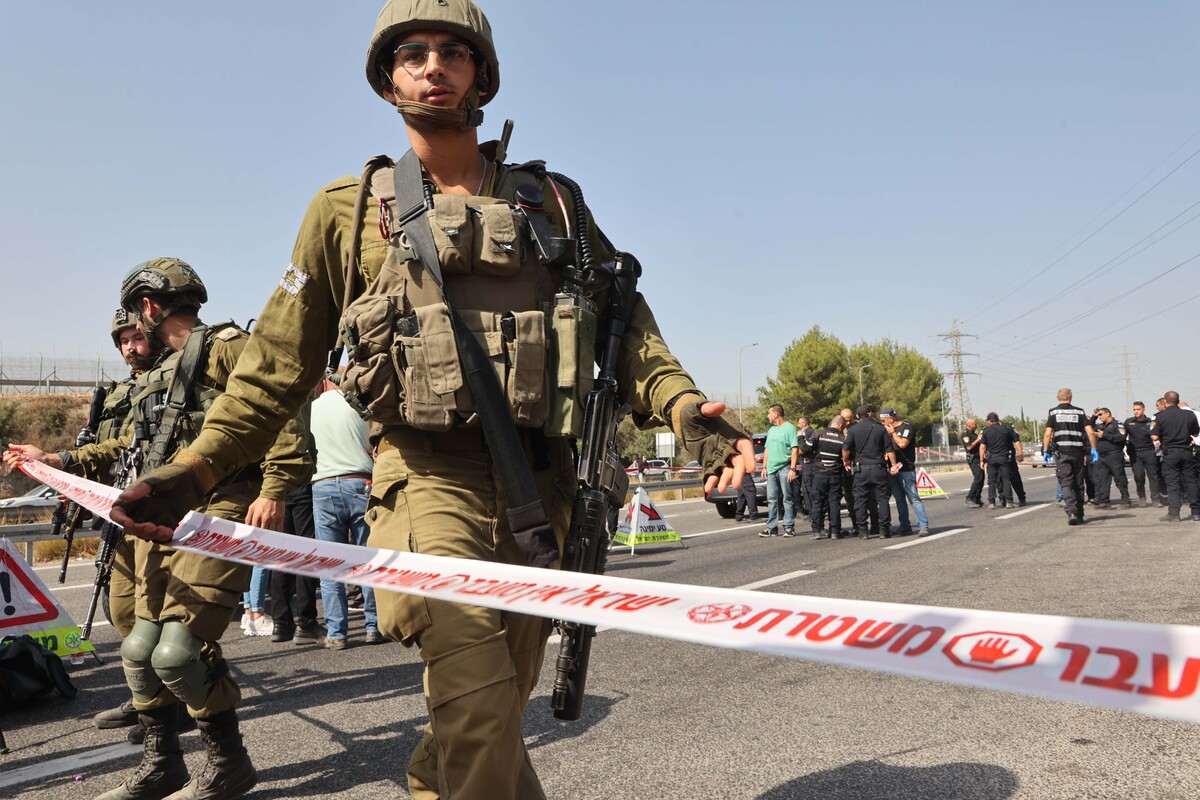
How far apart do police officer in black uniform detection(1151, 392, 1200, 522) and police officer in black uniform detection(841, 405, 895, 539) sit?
4.51 meters

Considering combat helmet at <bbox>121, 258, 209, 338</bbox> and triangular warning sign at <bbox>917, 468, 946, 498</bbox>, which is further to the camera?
triangular warning sign at <bbox>917, 468, 946, 498</bbox>

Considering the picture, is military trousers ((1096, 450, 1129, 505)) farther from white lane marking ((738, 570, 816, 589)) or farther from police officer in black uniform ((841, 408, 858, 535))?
white lane marking ((738, 570, 816, 589))

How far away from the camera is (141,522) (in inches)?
95.4

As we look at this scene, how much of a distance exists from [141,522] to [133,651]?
4.74 ft

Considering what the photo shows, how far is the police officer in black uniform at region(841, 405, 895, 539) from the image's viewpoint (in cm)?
1326

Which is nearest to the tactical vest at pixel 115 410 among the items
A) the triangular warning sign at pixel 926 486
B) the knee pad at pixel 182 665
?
the knee pad at pixel 182 665

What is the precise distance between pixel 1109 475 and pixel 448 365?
18764 mm

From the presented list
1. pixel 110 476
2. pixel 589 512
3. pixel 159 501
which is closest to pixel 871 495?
pixel 110 476

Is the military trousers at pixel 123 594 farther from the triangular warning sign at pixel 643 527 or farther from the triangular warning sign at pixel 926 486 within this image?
the triangular warning sign at pixel 926 486

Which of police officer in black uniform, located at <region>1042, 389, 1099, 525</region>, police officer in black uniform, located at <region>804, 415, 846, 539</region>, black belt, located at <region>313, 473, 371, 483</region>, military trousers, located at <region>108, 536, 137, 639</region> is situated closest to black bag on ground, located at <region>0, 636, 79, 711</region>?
military trousers, located at <region>108, 536, 137, 639</region>

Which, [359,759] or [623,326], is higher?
[623,326]

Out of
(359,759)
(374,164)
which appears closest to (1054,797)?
(359,759)

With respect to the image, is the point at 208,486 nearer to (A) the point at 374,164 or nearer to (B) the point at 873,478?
(A) the point at 374,164

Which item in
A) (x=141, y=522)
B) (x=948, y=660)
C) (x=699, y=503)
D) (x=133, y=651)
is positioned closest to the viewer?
(x=948, y=660)
